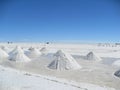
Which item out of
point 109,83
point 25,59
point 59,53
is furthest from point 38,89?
point 25,59

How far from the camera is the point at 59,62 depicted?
18594 millimetres

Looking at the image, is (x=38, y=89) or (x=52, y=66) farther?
(x=52, y=66)

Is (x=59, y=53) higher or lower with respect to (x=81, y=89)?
higher

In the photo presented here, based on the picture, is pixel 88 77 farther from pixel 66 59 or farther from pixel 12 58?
pixel 12 58

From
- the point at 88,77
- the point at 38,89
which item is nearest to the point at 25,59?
the point at 88,77

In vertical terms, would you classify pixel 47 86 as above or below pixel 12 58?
below

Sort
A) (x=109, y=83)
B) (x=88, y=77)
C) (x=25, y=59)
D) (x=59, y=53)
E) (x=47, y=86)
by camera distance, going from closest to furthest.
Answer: (x=47, y=86) < (x=109, y=83) < (x=88, y=77) < (x=59, y=53) < (x=25, y=59)

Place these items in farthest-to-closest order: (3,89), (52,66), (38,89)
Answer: (52,66), (38,89), (3,89)

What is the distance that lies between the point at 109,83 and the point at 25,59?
13.1 metres

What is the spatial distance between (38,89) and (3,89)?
158cm

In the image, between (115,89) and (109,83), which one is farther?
(109,83)

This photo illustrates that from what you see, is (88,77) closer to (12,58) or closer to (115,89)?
(115,89)

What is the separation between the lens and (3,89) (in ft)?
28.5

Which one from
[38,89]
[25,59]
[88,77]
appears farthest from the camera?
[25,59]
